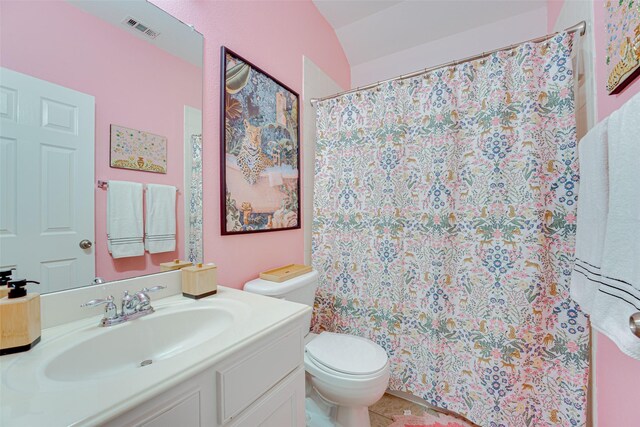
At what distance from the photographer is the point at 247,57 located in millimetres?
1351

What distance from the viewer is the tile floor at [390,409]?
4.49 ft

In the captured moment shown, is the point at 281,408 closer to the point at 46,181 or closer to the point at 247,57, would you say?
the point at 46,181

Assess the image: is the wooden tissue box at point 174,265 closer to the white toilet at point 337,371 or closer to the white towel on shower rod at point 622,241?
the white toilet at point 337,371

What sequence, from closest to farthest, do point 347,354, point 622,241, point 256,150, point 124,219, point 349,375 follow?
point 622,241, point 124,219, point 349,375, point 347,354, point 256,150

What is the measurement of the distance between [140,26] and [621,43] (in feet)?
5.14

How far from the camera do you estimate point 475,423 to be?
130 cm

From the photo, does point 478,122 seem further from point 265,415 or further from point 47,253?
point 47,253

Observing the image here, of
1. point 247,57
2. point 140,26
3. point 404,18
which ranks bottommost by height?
point 140,26

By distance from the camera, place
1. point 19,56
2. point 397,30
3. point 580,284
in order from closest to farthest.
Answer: point 19,56 < point 580,284 < point 397,30

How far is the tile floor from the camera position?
1.37m

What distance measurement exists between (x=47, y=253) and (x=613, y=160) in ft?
5.11

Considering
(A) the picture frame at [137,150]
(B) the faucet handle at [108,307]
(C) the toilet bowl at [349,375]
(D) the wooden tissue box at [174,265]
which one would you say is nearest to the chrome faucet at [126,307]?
(B) the faucet handle at [108,307]

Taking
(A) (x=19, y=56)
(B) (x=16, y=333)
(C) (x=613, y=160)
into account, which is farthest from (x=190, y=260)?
(C) (x=613, y=160)

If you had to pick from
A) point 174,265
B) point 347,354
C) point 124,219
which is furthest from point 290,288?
point 124,219
